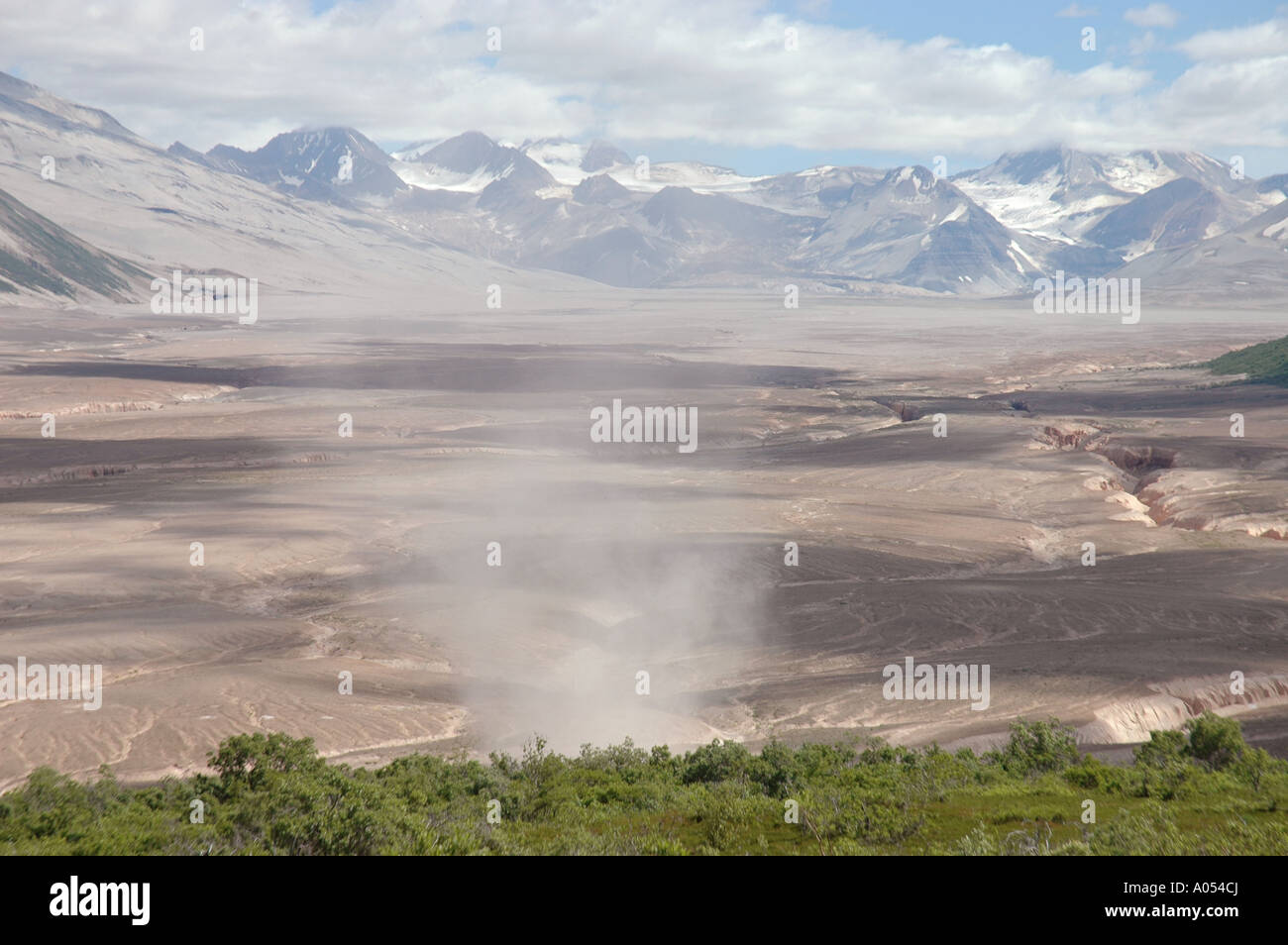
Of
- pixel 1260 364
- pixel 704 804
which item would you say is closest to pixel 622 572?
pixel 704 804

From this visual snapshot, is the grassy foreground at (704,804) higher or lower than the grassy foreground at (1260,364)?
lower

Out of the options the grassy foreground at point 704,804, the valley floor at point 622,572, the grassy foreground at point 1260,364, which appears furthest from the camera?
the grassy foreground at point 1260,364

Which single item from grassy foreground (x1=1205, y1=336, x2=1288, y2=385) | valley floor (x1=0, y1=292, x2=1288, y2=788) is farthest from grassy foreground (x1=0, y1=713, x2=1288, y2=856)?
grassy foreground (x1=1205, y1=336, x2=1288, y2=385)

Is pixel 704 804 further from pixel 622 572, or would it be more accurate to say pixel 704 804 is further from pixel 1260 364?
pixel 1260 364

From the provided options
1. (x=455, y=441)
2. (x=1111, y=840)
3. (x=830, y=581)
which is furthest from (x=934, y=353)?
(x=1111, y=840)

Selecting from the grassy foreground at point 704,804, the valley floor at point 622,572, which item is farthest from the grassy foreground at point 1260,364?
the grassy foreground at point 704,804

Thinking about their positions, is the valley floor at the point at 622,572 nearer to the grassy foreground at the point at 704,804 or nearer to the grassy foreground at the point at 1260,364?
the grassy foreground at the point at 704,804

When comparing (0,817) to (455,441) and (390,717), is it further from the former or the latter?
(455,441)
